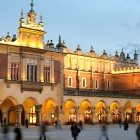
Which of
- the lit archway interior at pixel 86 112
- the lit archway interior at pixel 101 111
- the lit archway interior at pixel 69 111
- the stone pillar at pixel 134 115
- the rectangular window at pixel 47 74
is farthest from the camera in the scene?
the stone pillar at pixel 134 115

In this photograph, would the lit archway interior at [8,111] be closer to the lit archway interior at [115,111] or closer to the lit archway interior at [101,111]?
the lit archway interior at [101,111]

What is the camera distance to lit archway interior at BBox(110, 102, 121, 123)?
7200 cm

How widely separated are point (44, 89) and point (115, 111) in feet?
58.8

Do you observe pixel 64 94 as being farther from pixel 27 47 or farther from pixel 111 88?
pixel 111 88

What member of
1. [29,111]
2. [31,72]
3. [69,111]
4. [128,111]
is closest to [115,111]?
[128,111]

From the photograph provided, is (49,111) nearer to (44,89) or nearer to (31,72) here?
(44,89)

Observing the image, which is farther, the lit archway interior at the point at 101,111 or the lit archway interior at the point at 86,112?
the lit archway interior at the point at 101,111

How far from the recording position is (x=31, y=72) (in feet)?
192

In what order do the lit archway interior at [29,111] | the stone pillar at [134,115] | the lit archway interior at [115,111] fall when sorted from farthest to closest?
the stone pillar at [134,115], the lit archway interior at [115,111], the lit archway interior at [29,111]

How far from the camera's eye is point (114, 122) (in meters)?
73.7

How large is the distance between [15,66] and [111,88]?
105ft

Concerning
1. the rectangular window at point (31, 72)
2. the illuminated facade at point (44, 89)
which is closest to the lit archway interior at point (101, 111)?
the illuminated facade at point (44, 89)

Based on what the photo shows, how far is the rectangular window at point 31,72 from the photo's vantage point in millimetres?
58250

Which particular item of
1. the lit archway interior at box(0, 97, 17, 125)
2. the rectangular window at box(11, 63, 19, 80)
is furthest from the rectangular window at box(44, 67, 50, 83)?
the lit archway interior at box(0, 97, 17, 125)
